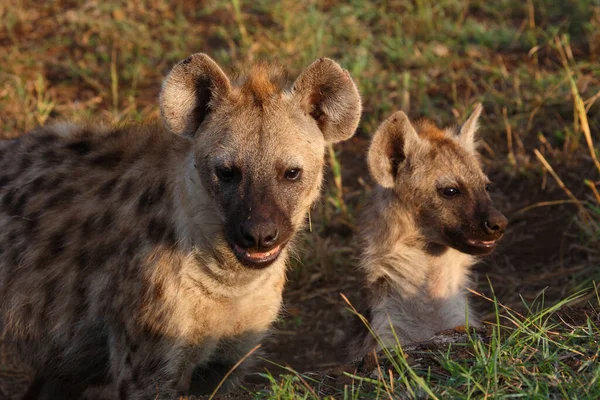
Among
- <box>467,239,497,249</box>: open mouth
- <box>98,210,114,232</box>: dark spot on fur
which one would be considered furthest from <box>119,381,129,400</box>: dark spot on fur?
<box>467,239,497,249</box>: open mouth

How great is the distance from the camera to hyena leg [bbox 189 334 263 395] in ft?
10.9

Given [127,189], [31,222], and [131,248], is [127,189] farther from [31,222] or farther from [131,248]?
[31,222]

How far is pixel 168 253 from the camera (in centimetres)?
318

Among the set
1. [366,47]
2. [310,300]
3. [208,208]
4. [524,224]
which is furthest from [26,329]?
[366,47]

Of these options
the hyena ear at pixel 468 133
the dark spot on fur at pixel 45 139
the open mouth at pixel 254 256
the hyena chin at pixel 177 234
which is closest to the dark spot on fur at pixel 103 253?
the hyena chin at pixel 177 234

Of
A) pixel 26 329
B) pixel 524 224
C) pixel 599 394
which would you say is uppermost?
pixel 599 394

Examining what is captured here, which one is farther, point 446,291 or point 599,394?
point 446,291

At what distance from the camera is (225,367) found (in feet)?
11.3

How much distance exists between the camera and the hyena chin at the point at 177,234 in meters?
3.07

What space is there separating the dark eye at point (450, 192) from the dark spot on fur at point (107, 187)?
4.25 feet

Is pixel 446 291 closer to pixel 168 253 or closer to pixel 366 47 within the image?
pixel 168 253

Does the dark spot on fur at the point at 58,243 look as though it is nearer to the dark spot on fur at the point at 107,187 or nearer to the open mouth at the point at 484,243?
the dark spot on fur at the point at 107,187

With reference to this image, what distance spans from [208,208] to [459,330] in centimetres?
91

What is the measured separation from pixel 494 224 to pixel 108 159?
1.48 metres
